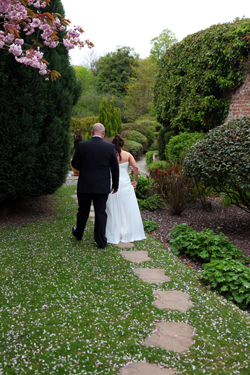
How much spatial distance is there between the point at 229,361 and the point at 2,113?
5.13 meters

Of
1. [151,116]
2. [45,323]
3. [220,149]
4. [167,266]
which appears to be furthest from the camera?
[151,116]

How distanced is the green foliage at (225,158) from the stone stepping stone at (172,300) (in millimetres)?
2243

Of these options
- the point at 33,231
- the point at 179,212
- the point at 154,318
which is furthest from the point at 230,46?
the point at 154,318

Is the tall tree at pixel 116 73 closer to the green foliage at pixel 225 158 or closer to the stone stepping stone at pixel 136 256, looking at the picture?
the green foliage at pixel 225 158

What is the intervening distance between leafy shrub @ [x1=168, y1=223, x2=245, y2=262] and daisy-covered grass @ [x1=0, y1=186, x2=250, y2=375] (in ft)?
1.05

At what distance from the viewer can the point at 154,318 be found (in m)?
2.74

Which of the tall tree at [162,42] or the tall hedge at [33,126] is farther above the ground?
the tall tree at [162,42]

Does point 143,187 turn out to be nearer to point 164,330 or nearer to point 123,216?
point 123,216

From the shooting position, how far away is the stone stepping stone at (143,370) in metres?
2.04

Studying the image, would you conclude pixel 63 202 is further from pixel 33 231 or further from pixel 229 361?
pixel 229 361

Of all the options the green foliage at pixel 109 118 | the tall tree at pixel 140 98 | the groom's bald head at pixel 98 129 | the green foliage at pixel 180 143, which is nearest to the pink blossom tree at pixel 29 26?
the groom's bald head at pixel 98 129

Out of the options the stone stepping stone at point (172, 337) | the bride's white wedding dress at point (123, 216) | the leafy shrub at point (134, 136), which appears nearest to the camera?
the stone stepping stone at point (172, 337)

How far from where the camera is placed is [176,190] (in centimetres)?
666

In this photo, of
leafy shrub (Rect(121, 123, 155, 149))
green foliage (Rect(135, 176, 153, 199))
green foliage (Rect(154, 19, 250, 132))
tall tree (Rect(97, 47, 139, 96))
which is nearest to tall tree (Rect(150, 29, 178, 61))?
tall tree (Rect(97, 47, 139, 96))
